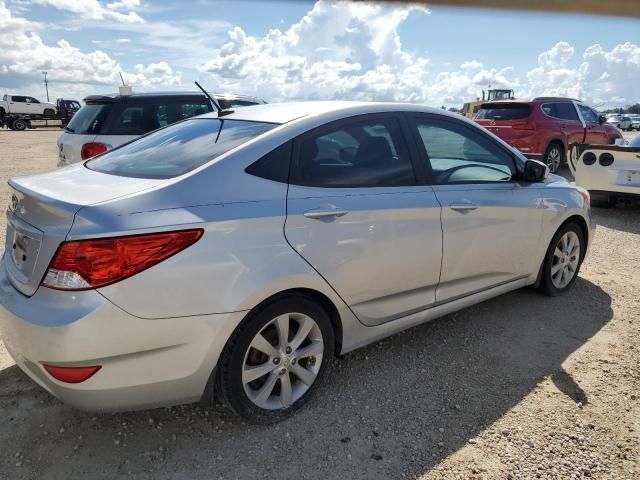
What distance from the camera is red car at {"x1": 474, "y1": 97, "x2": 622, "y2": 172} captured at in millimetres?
11156

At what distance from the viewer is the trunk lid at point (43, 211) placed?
7.14 ft

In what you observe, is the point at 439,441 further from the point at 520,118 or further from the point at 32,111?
the point at 32,111

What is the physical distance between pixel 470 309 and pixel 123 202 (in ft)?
9.52

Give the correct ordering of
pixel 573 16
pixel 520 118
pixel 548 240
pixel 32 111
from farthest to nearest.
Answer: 1. pixel 32 111
2. pixel 520 118
3. pixel 548 240
4. pixel 573 16

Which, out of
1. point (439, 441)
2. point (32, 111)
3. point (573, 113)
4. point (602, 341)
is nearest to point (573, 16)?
point (439, 441)

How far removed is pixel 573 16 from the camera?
1316 mm

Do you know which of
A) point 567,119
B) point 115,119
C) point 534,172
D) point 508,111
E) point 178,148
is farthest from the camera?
point 567,119

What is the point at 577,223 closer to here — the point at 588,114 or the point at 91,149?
the point at 91,149

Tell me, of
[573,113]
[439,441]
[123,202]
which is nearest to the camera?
[123,202]

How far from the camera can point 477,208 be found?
3.39 metres

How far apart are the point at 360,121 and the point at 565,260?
2.45m

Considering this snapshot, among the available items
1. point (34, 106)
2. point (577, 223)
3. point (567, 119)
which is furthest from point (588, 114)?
point (34, 106)

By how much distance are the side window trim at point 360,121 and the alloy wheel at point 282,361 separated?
746mm

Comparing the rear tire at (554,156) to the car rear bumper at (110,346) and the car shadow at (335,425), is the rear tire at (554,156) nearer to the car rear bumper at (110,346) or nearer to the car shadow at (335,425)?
the car shadow at (335,425)
